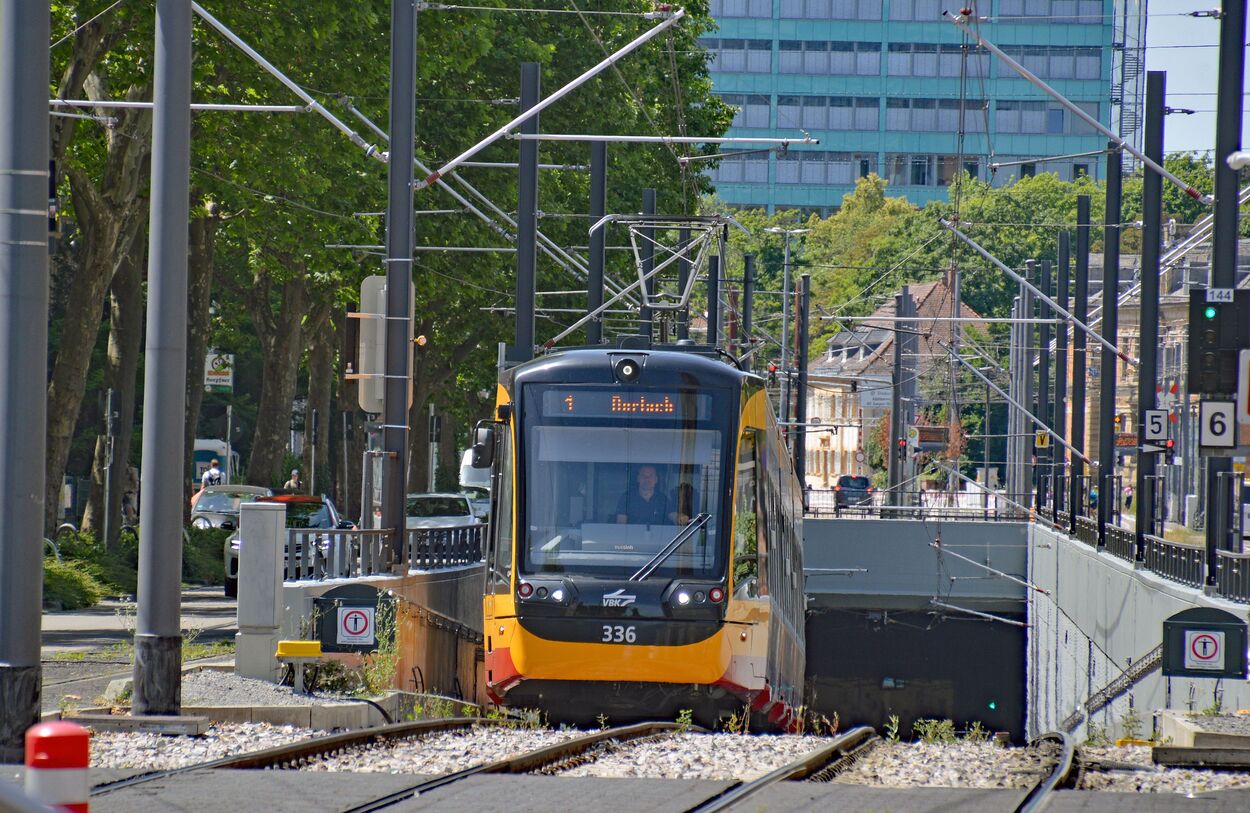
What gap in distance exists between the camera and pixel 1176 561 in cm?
2555

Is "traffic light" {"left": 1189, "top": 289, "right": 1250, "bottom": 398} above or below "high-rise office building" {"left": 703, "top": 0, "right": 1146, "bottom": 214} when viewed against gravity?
below

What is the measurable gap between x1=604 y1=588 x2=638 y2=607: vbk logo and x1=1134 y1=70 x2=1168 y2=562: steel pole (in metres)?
15.5

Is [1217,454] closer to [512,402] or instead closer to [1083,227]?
[512,402]

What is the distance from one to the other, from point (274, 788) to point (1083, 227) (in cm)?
3889

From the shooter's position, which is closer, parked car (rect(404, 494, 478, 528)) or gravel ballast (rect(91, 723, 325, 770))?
gravel ballast (rect(91, 723, 325, 770))

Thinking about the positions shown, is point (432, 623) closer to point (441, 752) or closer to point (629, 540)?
point (629, 540)

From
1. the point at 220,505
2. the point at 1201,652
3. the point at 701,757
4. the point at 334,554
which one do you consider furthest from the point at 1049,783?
the point at 220,505

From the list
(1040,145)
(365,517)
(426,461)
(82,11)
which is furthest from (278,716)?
(1040,145)

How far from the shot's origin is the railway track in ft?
33.8

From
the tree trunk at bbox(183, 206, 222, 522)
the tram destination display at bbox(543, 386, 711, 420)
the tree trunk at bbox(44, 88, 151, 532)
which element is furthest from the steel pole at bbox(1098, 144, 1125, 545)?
the tram destination display at bbox(543, 386, 711, 420)

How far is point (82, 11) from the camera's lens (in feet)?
95.1

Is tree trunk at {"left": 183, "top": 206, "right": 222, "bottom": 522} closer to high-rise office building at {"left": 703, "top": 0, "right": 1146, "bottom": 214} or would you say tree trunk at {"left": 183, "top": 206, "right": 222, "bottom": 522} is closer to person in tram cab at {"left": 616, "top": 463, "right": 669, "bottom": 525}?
person in tram cab at {"left": 616, "top": 463, "right": 669, "bottom": 525}

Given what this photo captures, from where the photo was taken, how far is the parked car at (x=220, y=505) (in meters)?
40.3

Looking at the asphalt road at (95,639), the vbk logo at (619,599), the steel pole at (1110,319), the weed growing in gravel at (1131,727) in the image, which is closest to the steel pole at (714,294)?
the steel pole at (1110,319)
